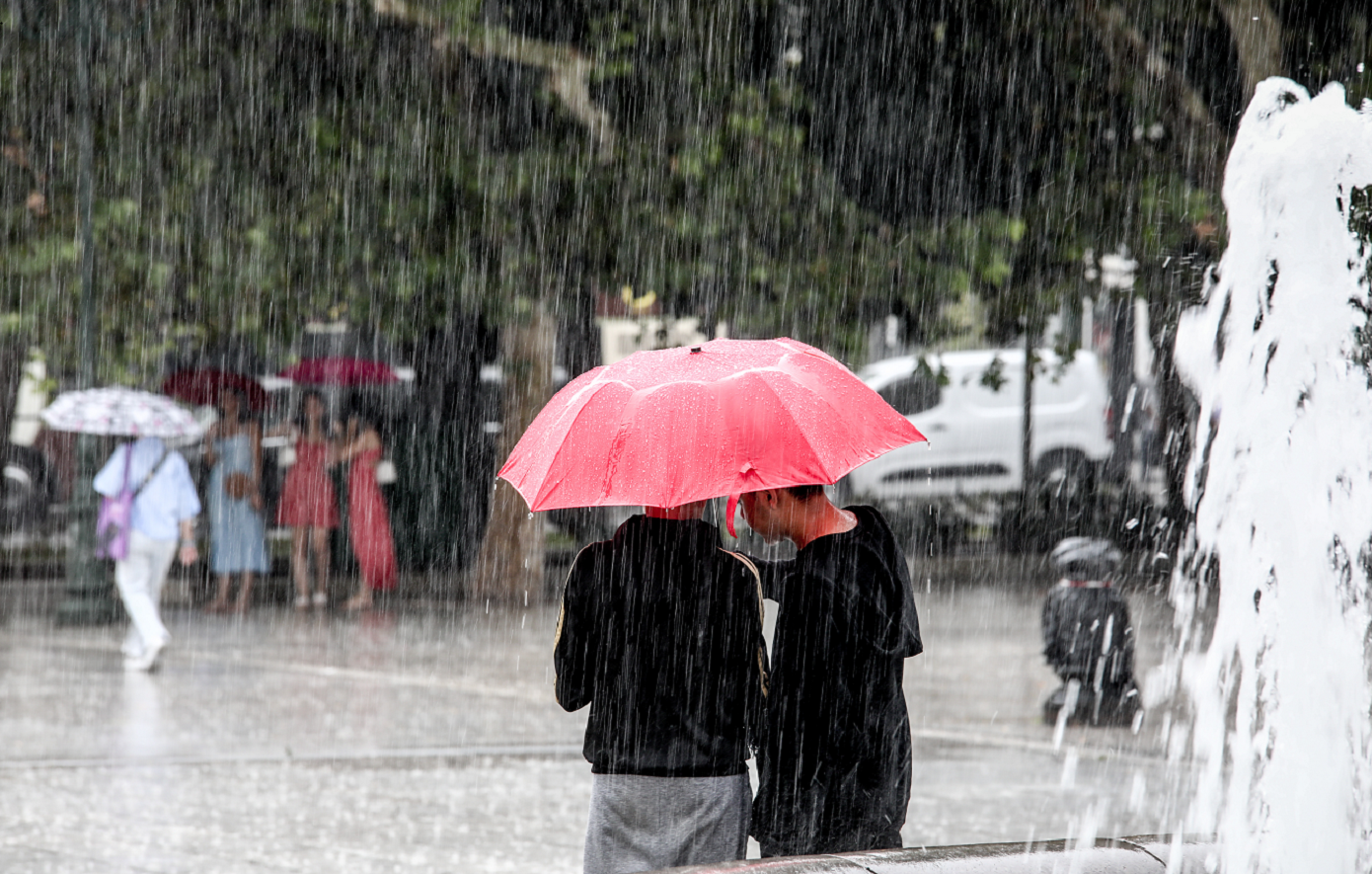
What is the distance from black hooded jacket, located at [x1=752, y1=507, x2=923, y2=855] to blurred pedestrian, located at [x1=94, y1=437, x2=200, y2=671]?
842cm

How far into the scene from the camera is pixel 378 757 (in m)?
8.15

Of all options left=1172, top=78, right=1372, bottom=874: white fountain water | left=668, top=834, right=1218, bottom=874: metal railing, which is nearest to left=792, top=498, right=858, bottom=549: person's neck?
left=668, top=834, right=1218, bottom=874: metal railing

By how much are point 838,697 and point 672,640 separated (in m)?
0.39

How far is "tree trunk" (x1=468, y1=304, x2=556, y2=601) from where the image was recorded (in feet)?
52.5

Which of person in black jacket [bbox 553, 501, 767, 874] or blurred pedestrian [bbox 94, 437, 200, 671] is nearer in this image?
person in black jacket [bbox 553, 501, 767, 874]

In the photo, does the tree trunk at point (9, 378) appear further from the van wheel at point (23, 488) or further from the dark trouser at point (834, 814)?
the dark trouser at point (834, 814)

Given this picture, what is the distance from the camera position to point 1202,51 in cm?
1035

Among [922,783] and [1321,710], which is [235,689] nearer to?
[922,783]

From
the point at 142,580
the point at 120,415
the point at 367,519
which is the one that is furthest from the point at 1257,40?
the point at 367,519

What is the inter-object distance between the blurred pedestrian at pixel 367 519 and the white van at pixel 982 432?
6.89m

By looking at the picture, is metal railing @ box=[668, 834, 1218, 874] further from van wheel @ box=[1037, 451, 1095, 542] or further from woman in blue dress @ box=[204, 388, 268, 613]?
van wheel @ box=[1037, 451, 1095, 542]

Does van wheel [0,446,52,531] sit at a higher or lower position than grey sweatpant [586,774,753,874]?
lower

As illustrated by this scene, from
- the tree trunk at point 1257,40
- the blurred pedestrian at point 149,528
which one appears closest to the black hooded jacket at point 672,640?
the tree trunk at point 1257,40

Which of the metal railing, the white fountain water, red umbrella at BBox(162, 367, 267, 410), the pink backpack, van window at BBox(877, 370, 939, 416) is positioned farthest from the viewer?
van window at BBox(877, 370, 939, 416)
